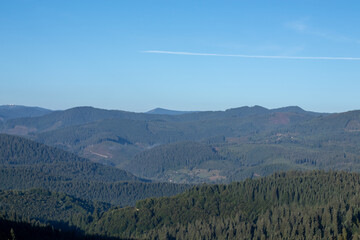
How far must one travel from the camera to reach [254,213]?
17738 centimetres

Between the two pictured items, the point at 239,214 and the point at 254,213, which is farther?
the point at 254,213

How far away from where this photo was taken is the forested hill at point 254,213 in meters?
140

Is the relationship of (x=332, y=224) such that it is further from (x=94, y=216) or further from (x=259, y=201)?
(x=94, y=216)

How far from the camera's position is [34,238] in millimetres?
116750

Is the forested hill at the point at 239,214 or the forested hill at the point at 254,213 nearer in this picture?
the forested hill at the point at 254,213

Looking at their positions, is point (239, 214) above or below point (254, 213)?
above

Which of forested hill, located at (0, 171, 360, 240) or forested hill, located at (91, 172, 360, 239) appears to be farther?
forested hill, located at (0, 171, 360, 240)

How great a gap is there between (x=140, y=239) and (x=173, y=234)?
501 inches

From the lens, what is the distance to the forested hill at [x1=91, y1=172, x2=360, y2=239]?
460 ft

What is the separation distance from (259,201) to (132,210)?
4446 centimetres

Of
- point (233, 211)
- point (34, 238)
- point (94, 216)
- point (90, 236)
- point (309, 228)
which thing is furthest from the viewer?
point (94, 216)

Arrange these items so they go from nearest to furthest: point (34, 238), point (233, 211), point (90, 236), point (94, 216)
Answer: point (34, 238) < point (90, 236) < point (233, 211) < point (94, 216)

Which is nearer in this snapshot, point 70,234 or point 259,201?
point 70,234

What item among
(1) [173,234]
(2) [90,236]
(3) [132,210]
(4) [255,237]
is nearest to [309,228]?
(4) [255,237]
